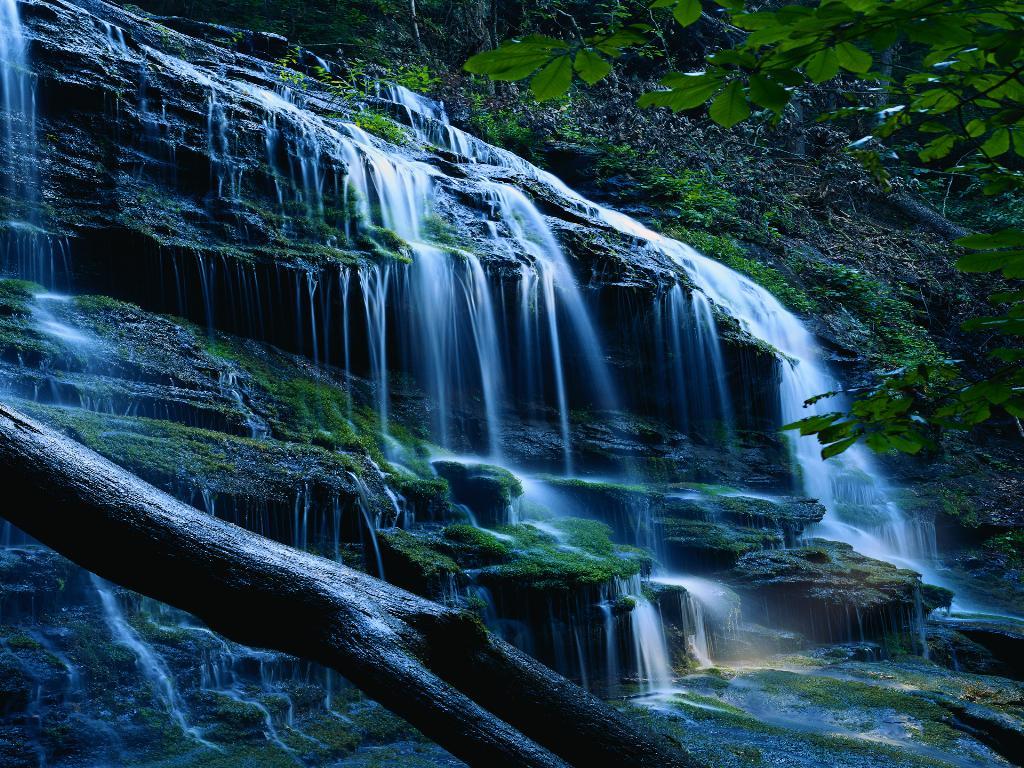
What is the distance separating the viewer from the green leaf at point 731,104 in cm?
144

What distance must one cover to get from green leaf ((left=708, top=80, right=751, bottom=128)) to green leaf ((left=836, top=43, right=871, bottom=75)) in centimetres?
17

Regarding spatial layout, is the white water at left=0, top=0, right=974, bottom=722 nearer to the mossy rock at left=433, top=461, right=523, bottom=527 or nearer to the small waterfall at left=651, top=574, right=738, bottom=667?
the mossy rock at left=433, top=461, right=523, bottom=527

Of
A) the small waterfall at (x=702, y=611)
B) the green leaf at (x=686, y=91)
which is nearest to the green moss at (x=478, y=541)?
the small waterfall at (x=702, y=611)

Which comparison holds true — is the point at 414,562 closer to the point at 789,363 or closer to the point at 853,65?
the point at 853,65

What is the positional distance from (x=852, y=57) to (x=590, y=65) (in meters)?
0.47

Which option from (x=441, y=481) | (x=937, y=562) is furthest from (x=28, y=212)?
(x=937, y=562)

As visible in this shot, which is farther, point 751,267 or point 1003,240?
point 751,267

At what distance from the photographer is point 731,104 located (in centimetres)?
145

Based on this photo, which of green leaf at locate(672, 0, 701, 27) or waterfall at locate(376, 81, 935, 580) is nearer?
green leaf at locate(672, 0, 701, 27)

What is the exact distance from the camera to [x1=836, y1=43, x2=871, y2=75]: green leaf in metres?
1.34

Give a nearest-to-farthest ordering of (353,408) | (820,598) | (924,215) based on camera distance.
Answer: (820,598) → (353,408) → (924,215)

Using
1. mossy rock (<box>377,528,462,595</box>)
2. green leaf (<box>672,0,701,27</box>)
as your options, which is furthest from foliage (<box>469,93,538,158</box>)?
green leaf (<box>672,0,701,27</box>)

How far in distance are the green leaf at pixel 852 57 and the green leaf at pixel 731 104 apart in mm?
174

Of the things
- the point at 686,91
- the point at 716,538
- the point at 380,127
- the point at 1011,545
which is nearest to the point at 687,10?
the point at 686,91
